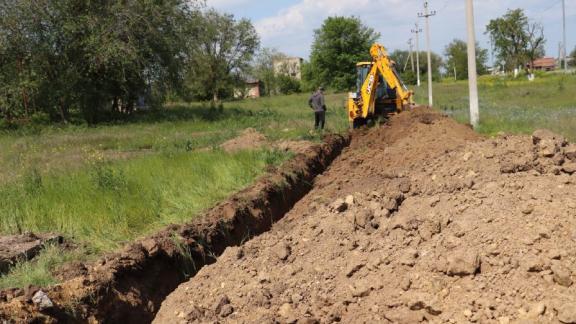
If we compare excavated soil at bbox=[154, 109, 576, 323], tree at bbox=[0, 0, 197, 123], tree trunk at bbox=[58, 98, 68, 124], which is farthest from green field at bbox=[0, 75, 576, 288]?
tree trunk at bbox=[58, 98, 68, 124]

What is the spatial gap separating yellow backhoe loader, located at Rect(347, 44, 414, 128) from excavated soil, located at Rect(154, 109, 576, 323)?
6919mm

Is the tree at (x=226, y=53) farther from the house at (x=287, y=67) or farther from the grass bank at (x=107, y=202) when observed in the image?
the grass bank at (x=107, y=202)

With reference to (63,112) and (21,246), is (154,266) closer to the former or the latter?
(21,246)

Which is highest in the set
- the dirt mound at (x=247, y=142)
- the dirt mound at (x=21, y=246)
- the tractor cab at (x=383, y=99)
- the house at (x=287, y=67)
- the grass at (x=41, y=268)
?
the house at (x=287, y=67)

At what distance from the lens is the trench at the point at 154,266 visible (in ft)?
17.4

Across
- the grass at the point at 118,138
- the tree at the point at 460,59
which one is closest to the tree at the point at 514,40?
the tree at the point at 460,59

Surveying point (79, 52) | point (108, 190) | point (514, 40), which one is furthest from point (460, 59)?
point (108, 190)

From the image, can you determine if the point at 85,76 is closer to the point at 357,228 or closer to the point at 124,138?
the point at 124,138

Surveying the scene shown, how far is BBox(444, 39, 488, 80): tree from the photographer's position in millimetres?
93900

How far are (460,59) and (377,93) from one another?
83.9m

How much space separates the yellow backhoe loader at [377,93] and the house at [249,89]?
50.0 metres

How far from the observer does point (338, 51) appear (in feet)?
234

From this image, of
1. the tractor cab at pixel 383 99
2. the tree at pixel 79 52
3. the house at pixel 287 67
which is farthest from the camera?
the house at pixel 287 67

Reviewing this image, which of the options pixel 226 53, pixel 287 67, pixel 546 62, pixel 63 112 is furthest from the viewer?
pixel 546 62
